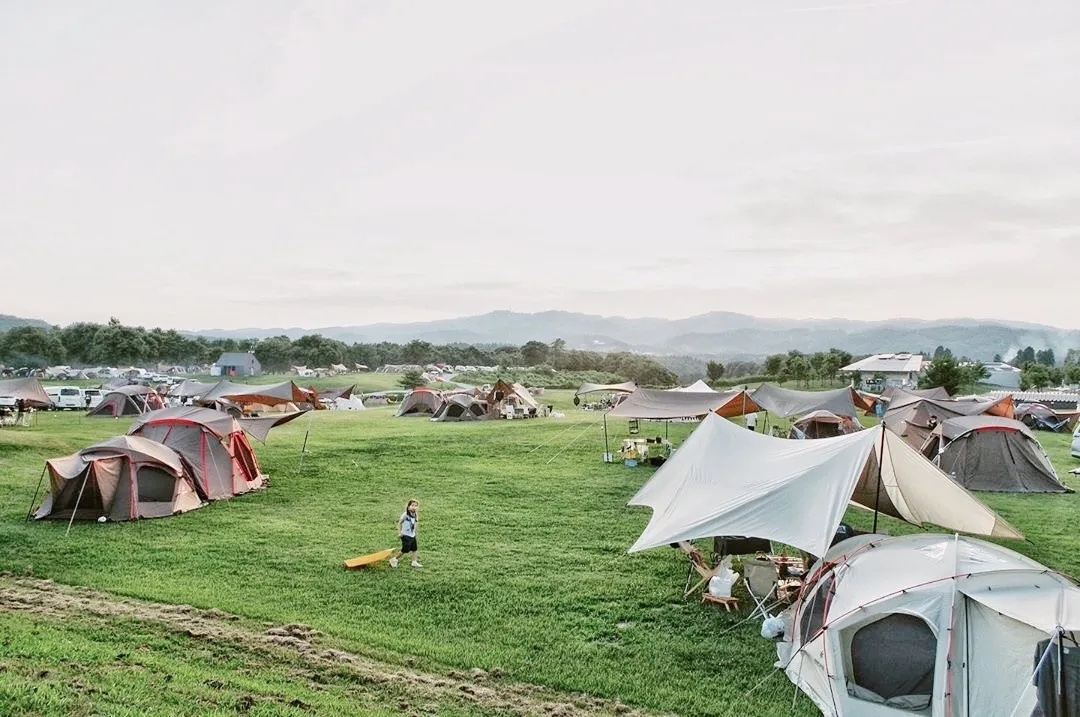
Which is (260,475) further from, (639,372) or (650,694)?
(639,372)

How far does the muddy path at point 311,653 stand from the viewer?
7594 millimetres

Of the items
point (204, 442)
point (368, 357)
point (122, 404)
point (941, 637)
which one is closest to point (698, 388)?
point (204, 442)

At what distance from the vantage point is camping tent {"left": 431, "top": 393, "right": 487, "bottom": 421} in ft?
125

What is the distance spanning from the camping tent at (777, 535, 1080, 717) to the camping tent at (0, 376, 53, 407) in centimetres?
3836

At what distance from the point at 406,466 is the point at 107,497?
8.83 metres

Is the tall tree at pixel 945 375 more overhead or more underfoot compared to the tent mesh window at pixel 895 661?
Result: more overhead

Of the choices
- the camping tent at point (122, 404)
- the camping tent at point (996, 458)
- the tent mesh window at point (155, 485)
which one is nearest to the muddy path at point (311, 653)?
the tent mesh window at point (155, 485)

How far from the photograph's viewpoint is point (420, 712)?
732 cm

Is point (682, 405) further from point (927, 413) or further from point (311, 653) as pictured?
point (311, 653)

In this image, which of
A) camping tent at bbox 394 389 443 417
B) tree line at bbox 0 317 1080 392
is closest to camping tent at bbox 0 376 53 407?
camping tent at bbox 394 389 443 417

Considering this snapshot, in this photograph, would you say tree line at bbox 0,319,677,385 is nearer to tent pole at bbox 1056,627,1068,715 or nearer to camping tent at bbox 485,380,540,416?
camping tent at bbox 485,380,540,416

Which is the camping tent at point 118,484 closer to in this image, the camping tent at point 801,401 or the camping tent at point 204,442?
the camping tent at point 204,442

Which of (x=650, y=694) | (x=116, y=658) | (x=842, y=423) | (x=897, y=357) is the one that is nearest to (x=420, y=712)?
(x=650, y=694)

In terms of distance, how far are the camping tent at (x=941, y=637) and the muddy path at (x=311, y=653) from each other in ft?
7.52
